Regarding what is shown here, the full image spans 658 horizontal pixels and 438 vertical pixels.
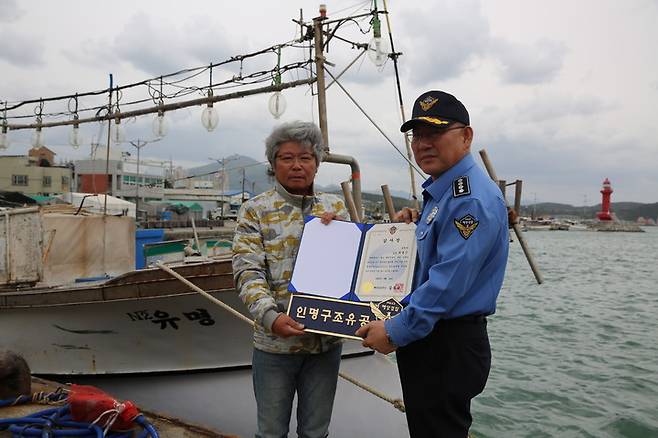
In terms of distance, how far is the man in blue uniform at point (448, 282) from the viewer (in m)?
1.97

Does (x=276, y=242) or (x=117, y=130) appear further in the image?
(x=117, y=130)

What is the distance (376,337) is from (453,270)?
43cm

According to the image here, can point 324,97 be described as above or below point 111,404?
above

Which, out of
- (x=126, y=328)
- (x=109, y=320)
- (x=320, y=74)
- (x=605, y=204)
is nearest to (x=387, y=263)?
(x=320, y=74)

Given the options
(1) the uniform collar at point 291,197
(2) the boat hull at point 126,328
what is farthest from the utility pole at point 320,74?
(1) the uniform collar at point 291,197

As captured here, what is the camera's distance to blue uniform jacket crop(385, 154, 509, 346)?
1.95 meters

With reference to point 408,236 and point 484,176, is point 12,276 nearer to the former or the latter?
point 408,236

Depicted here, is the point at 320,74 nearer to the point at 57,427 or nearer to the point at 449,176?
the point at 449,176

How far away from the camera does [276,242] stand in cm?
267

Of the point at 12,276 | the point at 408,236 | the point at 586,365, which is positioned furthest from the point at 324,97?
the point at 586,365

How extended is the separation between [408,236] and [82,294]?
4.53 meters

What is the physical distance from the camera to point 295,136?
8.48ft

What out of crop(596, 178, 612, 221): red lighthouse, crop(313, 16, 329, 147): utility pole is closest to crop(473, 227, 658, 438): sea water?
crop(313, 16, 329, 147): utility pole

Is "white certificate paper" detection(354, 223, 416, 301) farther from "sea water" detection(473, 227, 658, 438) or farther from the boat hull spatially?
"sea water" detection(473, 227, 658, 438)
